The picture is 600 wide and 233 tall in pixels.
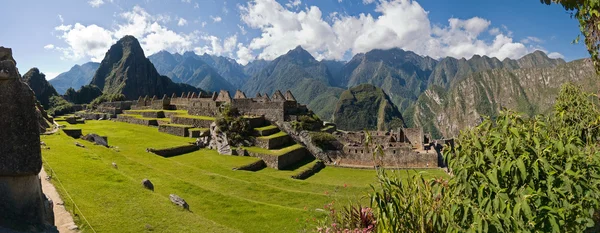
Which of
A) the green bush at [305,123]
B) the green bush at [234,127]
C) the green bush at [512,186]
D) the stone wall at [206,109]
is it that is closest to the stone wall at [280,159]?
the green bush at [234,127]

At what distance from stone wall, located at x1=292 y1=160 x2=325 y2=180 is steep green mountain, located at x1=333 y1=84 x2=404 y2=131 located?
102m

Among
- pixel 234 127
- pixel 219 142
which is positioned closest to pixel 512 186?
pixel 219 142

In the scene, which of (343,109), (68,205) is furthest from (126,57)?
(68,205)

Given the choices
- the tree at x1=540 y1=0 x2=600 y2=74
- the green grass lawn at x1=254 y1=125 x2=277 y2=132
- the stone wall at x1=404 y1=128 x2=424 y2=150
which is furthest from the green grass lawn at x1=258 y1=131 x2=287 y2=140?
the tree at x1=540 y1=0 x2=600 y2=74

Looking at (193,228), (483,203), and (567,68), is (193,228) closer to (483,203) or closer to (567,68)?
(483,203)

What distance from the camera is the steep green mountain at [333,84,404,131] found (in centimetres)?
13041

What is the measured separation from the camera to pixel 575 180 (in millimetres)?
4359

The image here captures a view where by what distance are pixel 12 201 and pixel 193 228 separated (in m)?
4.10

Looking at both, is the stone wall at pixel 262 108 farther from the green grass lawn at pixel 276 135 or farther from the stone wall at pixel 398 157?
the stone wall at pixel 398 157

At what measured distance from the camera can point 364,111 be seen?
5527 inches

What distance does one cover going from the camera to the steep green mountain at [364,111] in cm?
13041

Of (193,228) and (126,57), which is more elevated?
(126,57)

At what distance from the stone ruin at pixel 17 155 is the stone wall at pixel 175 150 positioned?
15.8 m

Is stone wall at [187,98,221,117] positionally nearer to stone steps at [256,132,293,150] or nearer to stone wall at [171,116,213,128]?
stone wall at [171,116,213,128]
